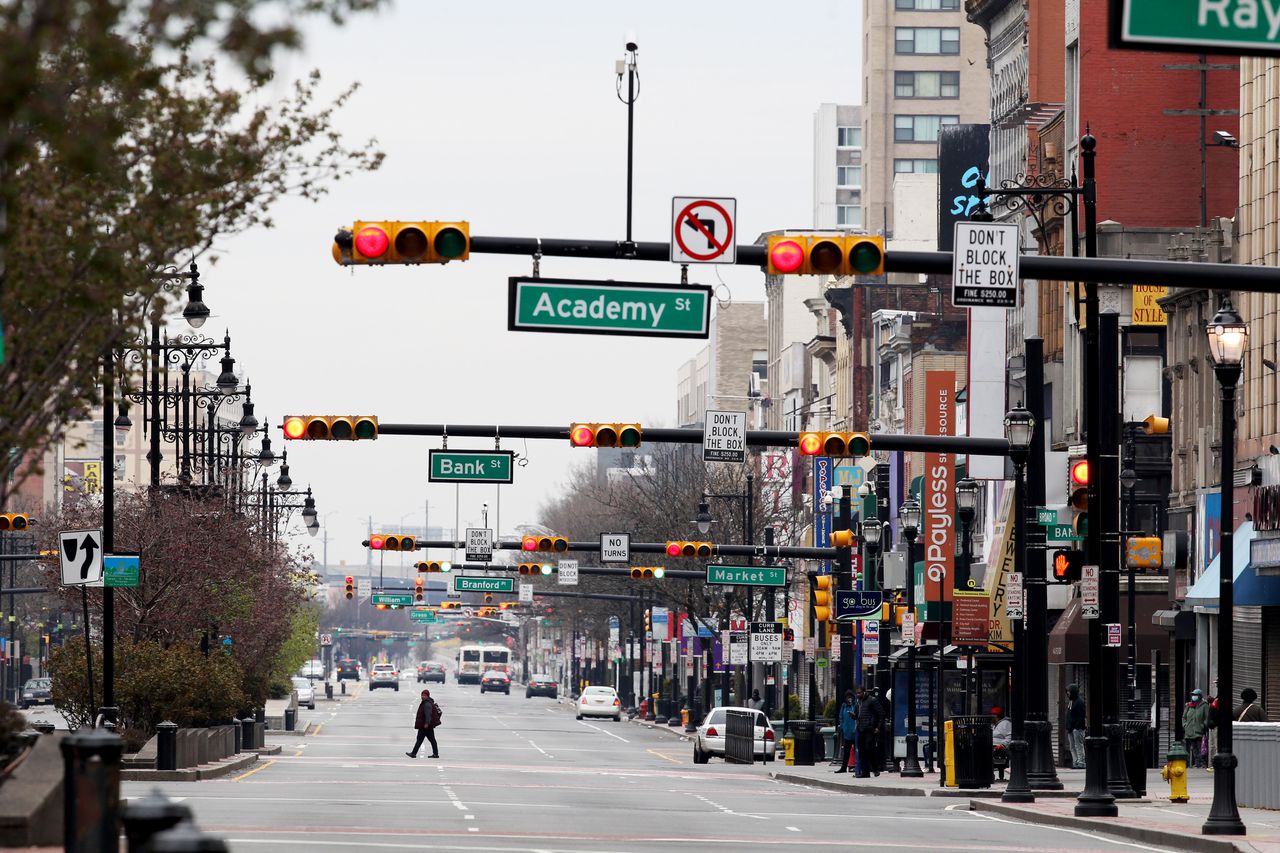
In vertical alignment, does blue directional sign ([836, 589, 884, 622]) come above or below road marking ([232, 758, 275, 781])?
above

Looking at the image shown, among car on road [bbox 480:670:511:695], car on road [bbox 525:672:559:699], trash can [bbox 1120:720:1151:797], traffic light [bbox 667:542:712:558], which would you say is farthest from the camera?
car on road [bbox 480:670:511:695]

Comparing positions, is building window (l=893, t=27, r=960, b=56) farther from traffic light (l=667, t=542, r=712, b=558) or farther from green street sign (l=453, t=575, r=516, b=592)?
traffic light (l=667, t=542, r=712, b=558)

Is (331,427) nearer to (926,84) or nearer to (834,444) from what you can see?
(834,444)

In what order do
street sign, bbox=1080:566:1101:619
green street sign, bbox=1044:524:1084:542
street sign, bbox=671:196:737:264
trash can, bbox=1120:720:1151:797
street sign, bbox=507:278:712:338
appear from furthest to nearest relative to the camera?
green street sign, bbox=1044:524:1084:542 → trash can, bbox=1120:720:1151:797 → street sign, bbox=1080:566:1101:619 → street sign, bbox=507:278:712:338 → street sign, bbox=671:196:737:264

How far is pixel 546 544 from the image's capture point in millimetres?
59625

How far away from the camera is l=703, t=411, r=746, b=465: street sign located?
38.4 metres

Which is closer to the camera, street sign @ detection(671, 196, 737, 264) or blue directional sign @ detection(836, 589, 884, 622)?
street sign @ detection(671, 196, 737, 264)

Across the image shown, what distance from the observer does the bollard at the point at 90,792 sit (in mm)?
14844

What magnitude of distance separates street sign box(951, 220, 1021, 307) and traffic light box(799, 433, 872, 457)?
493 inches

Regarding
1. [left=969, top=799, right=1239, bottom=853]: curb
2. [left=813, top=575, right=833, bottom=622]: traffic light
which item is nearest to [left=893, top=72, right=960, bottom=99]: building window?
[left=813, top=575, right=833, bottom=622]: traffic light

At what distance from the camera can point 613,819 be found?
3038 cm

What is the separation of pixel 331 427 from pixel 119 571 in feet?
13.2

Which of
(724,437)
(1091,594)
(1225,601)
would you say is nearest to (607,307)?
(1225,601)

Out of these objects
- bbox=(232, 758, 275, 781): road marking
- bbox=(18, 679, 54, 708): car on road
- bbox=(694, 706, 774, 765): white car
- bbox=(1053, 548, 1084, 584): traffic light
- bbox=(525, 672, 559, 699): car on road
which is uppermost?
bbox=(1053, 548, 1084, 584): traffic light
